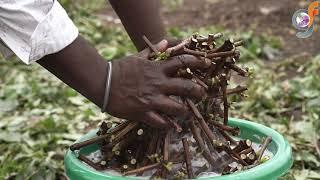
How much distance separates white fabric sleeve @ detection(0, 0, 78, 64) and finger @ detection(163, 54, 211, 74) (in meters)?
0.26

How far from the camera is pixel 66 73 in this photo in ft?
5.25

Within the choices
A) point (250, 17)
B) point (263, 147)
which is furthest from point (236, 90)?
point (250, 17)

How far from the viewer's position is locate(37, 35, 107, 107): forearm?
5.19 feet

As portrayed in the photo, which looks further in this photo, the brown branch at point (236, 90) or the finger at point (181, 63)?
the brown branch at point (236, 90)

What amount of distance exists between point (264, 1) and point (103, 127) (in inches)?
161

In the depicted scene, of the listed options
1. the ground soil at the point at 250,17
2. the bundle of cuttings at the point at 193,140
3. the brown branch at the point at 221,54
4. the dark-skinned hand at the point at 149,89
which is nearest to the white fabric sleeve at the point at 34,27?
the dark-skinned hand at the point at 149,89

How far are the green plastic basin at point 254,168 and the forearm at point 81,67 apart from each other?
0.19 meters

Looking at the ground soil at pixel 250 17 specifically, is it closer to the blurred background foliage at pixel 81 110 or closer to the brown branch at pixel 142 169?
the blurred background foliage at pixel 81 110

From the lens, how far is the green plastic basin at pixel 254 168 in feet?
5.07

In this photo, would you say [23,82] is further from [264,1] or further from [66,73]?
[264,1]

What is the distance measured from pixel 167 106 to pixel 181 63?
122 mm

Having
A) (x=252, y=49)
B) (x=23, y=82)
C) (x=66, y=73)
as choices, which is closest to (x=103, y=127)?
(x=66, y=73)

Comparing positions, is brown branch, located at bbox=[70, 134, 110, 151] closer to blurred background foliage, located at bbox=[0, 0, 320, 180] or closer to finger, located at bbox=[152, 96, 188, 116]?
finger, located at bbox=[152, 96, 188, 116]

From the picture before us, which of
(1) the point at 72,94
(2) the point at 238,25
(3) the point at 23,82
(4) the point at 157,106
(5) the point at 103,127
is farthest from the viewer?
(2) the point at 238,25
